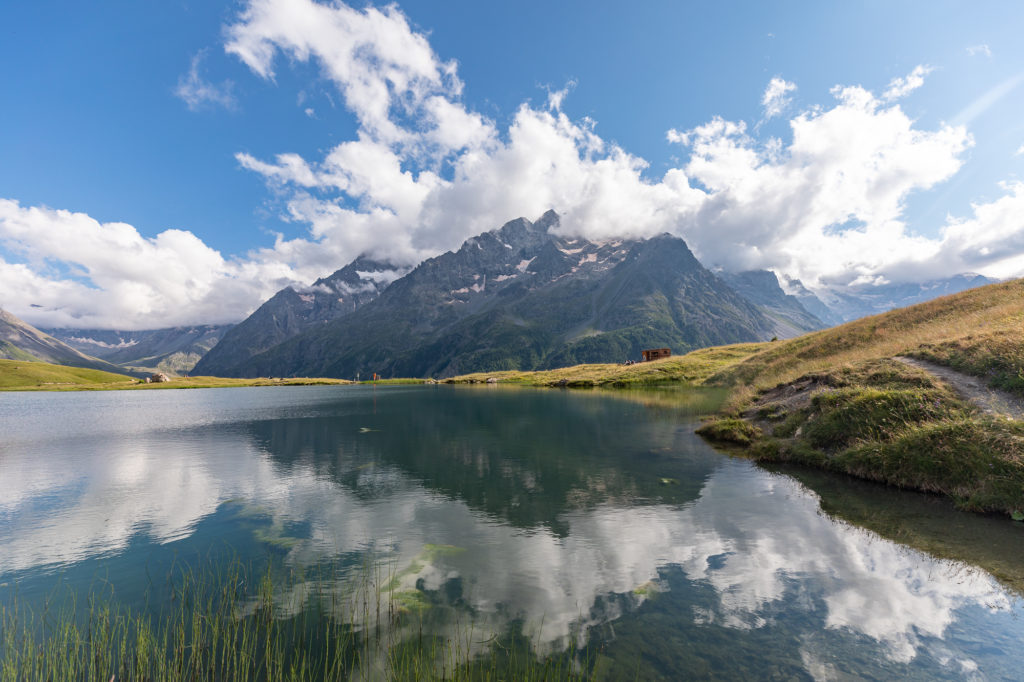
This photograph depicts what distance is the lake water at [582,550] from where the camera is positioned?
1242 centimetres

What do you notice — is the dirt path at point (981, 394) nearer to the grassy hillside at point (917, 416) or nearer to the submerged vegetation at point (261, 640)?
the grassy hillside at point (917, 416)

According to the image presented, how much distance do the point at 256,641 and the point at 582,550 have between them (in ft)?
43.2

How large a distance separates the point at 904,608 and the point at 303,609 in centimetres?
2104

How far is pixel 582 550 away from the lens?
63.2ft

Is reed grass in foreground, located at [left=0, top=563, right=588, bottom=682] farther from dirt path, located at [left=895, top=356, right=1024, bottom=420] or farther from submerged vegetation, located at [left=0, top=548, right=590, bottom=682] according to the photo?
dirt path, located at [left=895, top=356, right=1024, bottom=420]

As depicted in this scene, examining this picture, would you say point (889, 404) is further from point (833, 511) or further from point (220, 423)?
point (220, 423)

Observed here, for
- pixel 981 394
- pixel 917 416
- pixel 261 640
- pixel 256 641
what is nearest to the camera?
pixel 256 641

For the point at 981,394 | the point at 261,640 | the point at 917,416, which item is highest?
the point at 981,394

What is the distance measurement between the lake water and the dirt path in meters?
7.16

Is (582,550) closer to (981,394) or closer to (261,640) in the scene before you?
(261,640)

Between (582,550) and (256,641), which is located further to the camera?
(582,550)

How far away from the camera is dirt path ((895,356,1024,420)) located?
23.5m

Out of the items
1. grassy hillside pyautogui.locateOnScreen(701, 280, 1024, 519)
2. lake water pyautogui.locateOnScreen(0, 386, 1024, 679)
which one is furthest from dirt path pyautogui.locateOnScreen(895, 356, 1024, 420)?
lake water pyautogui.locateOnScreen(0, 386, 1024, 679)

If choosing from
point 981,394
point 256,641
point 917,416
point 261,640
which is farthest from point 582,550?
point 981,394
